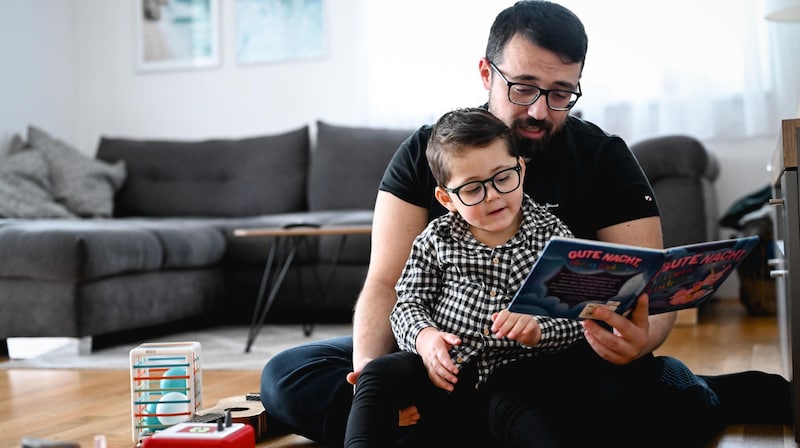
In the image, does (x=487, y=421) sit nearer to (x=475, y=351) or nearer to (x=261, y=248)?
(x=475, y=351)

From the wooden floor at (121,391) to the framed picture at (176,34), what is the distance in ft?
8.59

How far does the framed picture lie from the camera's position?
5.06 metres

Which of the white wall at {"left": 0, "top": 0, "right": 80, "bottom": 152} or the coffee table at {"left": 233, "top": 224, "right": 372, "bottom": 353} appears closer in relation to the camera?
the coffee table at {"left": 233, "top": 224, "right": 372, "bottom": 353}

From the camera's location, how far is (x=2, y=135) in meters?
4.69

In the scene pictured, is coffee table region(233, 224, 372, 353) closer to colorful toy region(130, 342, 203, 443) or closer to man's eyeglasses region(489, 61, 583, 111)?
colorful toy region(130, 342, 203, 443)

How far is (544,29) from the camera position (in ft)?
5.27

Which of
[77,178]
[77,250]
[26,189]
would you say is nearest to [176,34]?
[77,178]

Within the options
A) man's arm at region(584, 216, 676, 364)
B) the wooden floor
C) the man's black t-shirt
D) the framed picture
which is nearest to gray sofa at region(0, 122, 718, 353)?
the wooden floor

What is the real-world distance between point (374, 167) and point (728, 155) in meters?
1.63

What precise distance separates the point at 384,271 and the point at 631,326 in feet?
1.59

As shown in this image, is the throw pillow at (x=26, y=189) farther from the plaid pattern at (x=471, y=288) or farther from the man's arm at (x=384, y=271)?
the plaid pattern at (x=471, y=288)

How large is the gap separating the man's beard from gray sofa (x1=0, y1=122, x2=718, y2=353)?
6.35 ft

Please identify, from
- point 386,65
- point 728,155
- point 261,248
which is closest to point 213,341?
point 261,248

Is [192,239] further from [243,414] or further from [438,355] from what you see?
[438,355]
